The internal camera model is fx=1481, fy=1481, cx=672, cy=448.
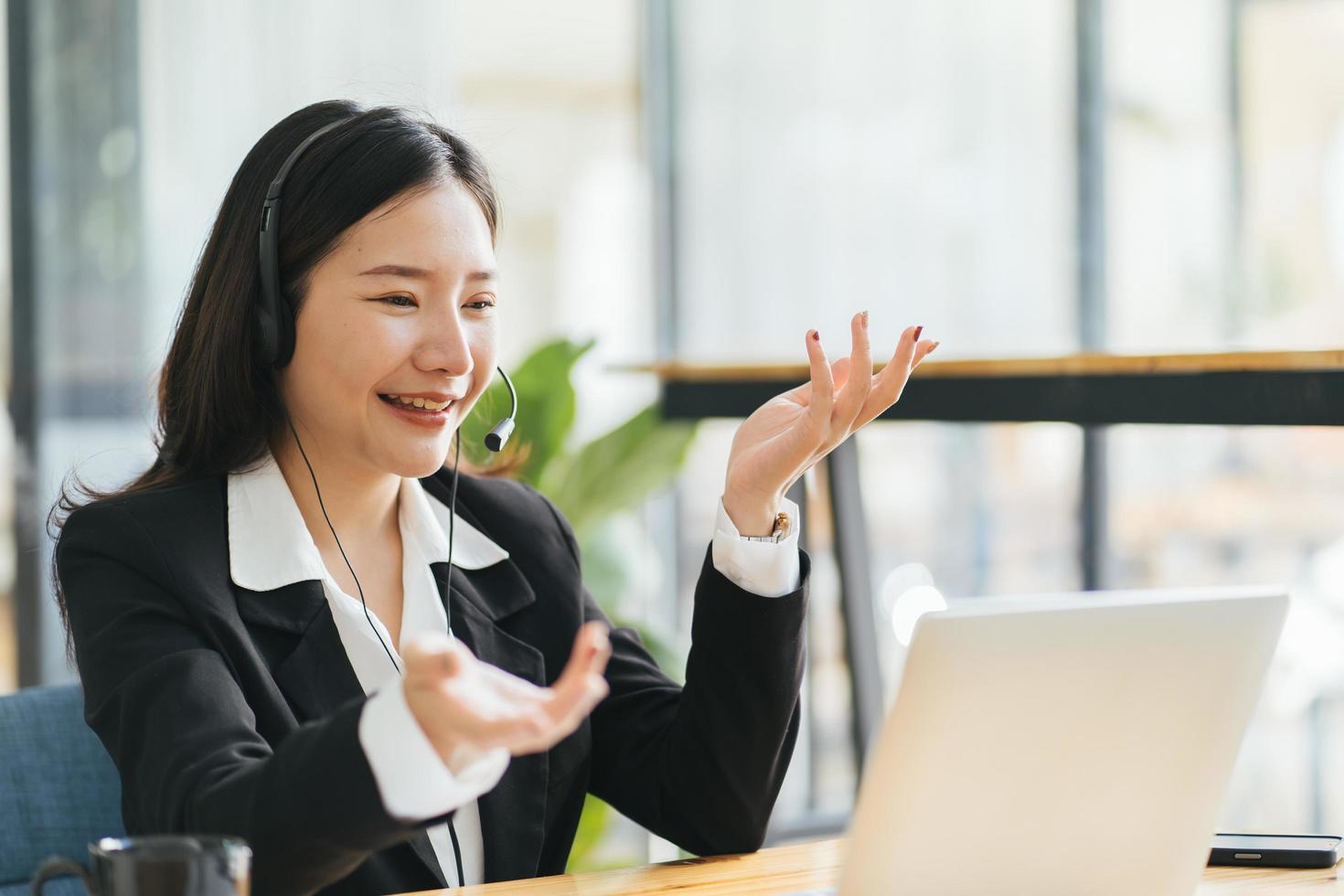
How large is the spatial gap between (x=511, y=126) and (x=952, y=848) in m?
2.93

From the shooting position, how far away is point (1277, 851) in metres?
1.12

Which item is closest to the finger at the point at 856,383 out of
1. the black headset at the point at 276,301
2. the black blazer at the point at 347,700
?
the black blazer at the point at 347,700

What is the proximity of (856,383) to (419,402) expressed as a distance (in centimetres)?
37

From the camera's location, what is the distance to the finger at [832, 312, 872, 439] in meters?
1.16

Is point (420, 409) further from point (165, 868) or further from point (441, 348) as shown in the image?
point (165, 868)

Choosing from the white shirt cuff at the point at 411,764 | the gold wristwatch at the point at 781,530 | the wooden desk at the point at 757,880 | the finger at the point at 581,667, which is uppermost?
the gold wristwatch at the point at 781,530

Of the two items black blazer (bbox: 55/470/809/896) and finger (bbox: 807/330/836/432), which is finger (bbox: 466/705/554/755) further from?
finger (bbox: 807/330/836/432)

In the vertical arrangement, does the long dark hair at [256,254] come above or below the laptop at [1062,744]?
above

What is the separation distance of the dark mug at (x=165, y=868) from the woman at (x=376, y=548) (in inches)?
9.8

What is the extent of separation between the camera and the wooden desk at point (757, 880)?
104 cm

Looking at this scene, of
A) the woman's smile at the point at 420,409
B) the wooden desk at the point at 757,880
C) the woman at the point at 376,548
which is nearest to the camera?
the wooden desk at the point at 757,880

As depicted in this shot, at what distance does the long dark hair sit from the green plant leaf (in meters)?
1.44

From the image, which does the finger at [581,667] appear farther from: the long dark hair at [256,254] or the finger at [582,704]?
the long dark hair at [256,254]

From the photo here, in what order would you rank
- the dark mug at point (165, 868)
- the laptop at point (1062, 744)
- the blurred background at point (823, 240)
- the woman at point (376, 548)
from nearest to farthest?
the dark mug at point (165, 868) → the laptop at point (1062, 744) → the woman at point (376, 548) → the blurred background at point (823, 240)
